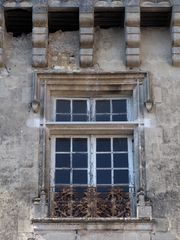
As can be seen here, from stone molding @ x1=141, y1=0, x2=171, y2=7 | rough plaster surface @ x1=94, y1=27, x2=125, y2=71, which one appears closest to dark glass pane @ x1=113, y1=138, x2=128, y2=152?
rough plaster surface @ x1=94, y1=27, x2=125, y2=71

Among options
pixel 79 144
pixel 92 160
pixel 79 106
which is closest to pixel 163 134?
pixel 92 160

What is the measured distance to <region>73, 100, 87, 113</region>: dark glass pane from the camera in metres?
10.6

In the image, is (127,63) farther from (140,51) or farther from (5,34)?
(5,34)

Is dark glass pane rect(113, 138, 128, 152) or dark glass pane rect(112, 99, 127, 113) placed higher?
dark glass pane rect(112, 99, 127, 113)

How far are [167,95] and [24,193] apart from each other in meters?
2.17

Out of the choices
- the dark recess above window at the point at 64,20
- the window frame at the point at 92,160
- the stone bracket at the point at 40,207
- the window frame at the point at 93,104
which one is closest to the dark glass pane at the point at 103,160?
the window frame at the point at 92,160

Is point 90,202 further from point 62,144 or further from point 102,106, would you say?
point 102,106

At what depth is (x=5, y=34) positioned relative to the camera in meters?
10.9

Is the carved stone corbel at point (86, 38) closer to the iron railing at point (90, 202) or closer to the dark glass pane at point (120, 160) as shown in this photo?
the dark glass pane at point (120, 160)

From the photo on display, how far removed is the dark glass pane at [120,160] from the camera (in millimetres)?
10148

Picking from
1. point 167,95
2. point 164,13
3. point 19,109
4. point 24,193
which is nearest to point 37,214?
point 24,193

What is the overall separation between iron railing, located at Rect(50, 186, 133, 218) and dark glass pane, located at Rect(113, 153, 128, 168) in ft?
1.13

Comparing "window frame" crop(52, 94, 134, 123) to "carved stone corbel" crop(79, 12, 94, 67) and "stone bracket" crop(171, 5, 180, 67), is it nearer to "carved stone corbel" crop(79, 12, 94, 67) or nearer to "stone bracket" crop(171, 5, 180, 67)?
"carved stone corbel" crop(79, 12, 94, 67)

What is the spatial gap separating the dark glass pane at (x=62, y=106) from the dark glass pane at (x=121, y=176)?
1059mm
